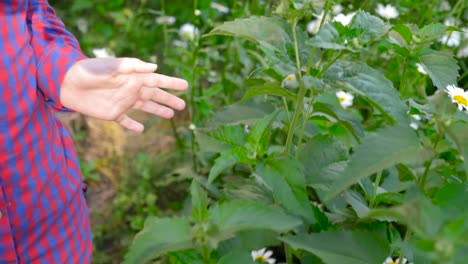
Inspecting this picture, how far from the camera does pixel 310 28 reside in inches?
76.1

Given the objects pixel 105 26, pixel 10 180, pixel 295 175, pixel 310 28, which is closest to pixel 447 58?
pixel 295 175

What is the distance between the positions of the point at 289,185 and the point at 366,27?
23cm

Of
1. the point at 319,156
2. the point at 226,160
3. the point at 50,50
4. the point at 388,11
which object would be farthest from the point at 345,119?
the point at 388,11

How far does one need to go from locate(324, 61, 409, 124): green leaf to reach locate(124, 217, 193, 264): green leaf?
0.26 metres

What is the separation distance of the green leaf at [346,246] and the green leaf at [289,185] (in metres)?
0.03

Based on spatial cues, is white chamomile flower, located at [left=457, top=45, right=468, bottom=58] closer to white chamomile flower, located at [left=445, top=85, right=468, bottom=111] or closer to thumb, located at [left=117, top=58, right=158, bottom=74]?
white chamomile flower, located at [left=445, top=85, right=468, bottom=111]

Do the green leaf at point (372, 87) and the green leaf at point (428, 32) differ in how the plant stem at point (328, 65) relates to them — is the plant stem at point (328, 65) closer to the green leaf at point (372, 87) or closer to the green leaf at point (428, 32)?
the green leaf at point (372, 87)

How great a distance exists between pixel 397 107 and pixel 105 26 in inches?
87.1

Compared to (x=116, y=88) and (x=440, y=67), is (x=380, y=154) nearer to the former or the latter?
(x=440, y=67)

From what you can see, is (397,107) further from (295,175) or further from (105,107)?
(105,107)

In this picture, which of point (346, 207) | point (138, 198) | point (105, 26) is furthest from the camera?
point (105, 26)

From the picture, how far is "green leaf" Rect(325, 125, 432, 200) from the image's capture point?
685 millimetres

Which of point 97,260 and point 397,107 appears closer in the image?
point 397,107

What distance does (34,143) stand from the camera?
38.8 inches
